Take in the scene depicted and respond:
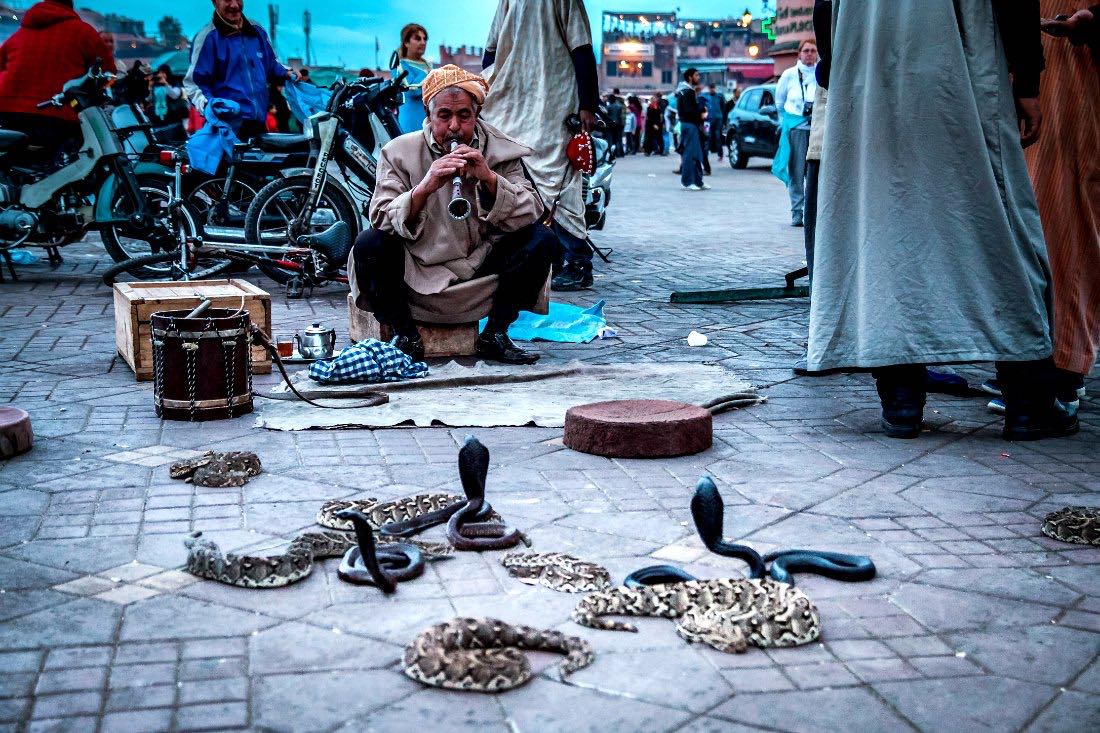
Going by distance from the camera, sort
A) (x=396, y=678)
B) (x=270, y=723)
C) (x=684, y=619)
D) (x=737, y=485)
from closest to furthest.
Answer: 1. (x=270, y=723)
2. (x=396, y=678)
3. (x=684, y=619)
4. (x=737, y=485)

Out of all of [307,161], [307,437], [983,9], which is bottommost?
[307,437]

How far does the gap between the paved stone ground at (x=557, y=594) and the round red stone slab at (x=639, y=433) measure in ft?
0.25

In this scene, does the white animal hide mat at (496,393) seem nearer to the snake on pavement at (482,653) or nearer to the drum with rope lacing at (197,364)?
the drum with rope lacing at (197,364)

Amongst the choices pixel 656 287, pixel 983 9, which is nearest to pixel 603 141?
pixel 656 287

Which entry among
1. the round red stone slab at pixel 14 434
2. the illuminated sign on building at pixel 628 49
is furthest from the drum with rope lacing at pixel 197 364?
the illuminated sign on building at pixel 628 49

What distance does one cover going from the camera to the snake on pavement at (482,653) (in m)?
2.69

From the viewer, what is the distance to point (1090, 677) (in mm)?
2789

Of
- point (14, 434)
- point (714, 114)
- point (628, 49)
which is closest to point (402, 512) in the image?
point (14, 434)

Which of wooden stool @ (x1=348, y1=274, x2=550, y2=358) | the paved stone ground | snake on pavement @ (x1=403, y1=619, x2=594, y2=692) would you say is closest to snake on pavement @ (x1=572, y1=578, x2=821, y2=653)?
the paved stone ground

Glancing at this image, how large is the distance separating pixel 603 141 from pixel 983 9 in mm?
6629

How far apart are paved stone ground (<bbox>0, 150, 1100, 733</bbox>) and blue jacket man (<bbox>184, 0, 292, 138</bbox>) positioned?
3.69 m

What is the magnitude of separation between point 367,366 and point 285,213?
3.71 metres

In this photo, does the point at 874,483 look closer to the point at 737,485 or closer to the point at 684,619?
the point at 737,485

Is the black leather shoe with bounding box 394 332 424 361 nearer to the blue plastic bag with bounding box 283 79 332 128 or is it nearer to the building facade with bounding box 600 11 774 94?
the blue plastic bag with bounding box 283 79 332 128
